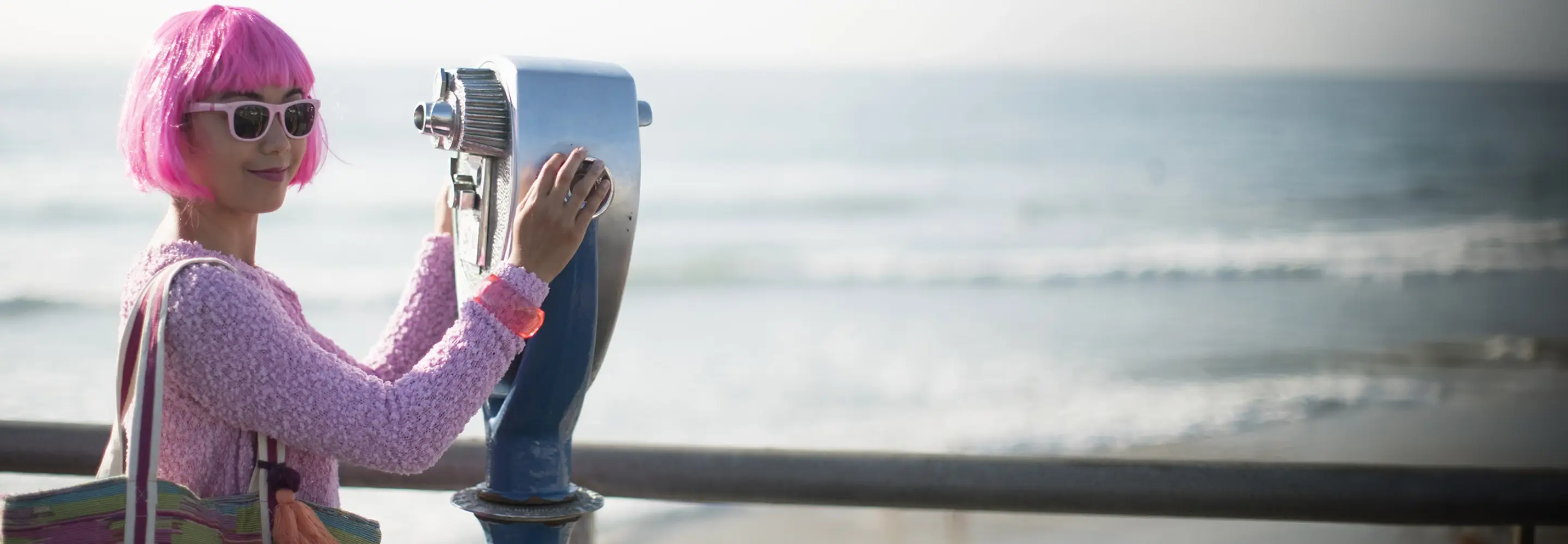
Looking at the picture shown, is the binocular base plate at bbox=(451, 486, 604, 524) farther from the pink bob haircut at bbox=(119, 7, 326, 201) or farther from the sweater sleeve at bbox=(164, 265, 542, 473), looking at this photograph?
the pink bob haircut at bbox=(119, 7, 326, 201)

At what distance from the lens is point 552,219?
125cm

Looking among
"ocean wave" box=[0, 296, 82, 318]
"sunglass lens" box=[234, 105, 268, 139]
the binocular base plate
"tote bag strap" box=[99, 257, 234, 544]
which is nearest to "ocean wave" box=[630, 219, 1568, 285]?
"ocean wave" box=[0, 296, 82, 318]

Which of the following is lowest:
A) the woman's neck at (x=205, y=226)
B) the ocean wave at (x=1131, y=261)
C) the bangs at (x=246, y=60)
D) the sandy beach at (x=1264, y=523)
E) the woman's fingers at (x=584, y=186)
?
the sandy beach at (x=1264, y=523)

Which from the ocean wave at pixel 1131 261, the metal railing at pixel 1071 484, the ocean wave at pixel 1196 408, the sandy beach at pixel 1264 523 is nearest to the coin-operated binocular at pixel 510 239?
the metal railing at pixel 1071 484

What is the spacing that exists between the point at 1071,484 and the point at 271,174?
42.0 inches

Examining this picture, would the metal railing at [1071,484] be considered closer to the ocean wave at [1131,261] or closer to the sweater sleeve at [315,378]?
the sweater sleeve at [315,378]

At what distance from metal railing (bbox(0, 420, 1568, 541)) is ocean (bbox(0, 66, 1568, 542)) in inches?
25.7

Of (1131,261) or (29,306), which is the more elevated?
(1131,261)

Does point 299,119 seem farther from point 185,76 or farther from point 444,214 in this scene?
point 444,214

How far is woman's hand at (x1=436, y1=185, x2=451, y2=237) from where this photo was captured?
1581 mm

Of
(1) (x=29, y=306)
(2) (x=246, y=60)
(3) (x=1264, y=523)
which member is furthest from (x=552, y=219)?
(1) (x=29, y=306)

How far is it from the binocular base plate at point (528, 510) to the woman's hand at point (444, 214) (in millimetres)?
340

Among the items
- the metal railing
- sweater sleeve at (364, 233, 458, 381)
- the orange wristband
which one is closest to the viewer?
the orange wristband

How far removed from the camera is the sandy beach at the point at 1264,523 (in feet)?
13.1
